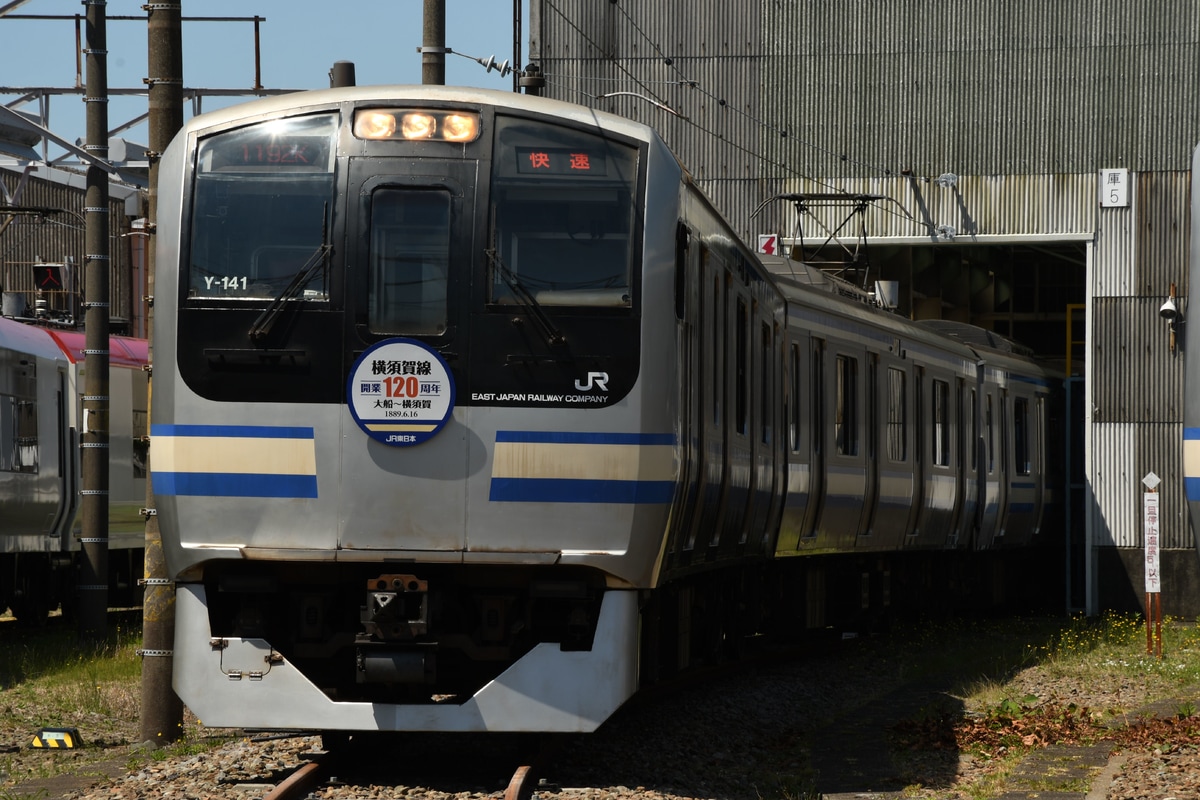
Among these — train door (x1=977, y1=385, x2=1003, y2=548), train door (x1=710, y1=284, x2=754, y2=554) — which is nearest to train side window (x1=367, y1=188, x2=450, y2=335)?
train door (x1=710, y1=284, x2=754, y2=554)

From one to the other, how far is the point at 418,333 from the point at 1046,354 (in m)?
25.8

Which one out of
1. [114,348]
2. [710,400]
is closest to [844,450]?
[710,400]

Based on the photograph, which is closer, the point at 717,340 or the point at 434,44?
the point at 717,340

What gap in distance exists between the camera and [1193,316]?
12711 mm

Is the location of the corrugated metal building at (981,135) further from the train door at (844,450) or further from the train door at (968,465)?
the train door at (844,450)

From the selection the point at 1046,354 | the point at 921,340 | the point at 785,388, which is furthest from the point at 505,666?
the point at 1046,354

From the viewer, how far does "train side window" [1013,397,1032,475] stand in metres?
22.8

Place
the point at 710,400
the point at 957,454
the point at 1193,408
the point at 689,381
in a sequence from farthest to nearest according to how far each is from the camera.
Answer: the point at 957,454 → the point at 1193,408 → the point at 710,400 → the point at 689,381

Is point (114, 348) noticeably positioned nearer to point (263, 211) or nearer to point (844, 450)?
point (844, 450)

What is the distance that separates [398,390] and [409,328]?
287 mm

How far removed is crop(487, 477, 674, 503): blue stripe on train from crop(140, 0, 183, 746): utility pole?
9.37 feet

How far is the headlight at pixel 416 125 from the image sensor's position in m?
8.70

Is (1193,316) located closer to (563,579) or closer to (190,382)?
(563,579)

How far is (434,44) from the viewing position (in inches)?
611
